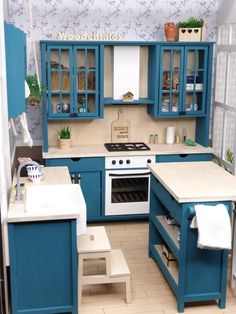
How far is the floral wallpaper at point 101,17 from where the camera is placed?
5258 millimetres

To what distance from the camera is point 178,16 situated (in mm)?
5578

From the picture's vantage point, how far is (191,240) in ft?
11.4

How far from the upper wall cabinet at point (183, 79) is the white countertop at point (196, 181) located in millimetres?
1332

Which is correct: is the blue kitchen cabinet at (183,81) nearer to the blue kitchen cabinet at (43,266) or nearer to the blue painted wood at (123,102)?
the blue painted wood at (123,102)

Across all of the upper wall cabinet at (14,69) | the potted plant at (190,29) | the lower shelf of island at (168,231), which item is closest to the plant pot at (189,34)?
the potted plant at (190,29)

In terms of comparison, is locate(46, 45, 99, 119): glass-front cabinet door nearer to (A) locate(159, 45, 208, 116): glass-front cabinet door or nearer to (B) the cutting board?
(B) the cutting board

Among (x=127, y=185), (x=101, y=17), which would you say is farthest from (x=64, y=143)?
(x=101, y=17)

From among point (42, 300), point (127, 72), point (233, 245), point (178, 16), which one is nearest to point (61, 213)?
point (42, 300)

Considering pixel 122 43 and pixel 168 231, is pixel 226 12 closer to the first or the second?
pixel 122 43

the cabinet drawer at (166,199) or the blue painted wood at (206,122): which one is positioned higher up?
the blue painted wood at (206,122)

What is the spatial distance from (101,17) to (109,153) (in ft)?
5.13

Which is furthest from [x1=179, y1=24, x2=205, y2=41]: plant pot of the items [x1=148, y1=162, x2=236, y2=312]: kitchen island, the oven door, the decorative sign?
[x1=148, y1=162, x2=236, y2=312]: kitchen island

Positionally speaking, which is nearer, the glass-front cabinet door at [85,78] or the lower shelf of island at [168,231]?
the lower shelf of island at [168,231]

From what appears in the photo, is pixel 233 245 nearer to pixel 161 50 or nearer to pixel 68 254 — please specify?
pixel 68 254
